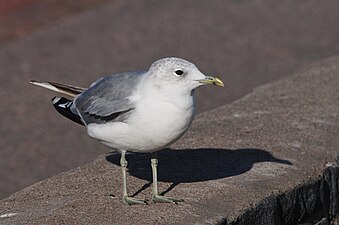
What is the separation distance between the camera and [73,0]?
1213cm

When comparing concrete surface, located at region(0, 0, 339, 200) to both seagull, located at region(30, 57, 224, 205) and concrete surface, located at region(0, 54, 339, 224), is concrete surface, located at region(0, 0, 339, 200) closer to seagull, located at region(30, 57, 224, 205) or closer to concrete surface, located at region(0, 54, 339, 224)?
concrete surface, located at region(0, 54, 339, 224)

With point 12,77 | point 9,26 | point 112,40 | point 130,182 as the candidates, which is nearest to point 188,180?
point 130,182

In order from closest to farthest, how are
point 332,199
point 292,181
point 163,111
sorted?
point 163,111 < point 292,181 < point 332,199

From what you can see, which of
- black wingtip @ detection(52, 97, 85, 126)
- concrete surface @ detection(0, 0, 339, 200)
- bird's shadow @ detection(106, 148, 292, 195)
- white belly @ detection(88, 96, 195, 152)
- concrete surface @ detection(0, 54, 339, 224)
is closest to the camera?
white belly @ detection(88, 96, 195, 152)

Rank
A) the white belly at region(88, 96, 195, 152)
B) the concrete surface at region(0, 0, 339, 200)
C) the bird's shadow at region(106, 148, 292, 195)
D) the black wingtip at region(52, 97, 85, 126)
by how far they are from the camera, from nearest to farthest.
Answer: the white belly at region(88, 96, 195, 152), the black wingtip at region(52, 97, 85, 126), the bird's shadow at region(106, 148, 292, 195), the concrete surface at region(0, 0, 339, 200)

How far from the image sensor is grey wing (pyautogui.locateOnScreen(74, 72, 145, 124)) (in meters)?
4.76

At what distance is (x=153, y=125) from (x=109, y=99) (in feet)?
1.25

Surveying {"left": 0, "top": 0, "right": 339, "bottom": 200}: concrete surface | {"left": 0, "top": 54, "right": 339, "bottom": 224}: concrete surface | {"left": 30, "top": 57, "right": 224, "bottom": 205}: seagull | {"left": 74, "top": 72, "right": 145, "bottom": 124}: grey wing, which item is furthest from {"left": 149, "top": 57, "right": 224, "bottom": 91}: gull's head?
{"left": 0, "top": 0, "right": 339, "bottom": 200}: concrete surface

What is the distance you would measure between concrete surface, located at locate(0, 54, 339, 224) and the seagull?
216mm

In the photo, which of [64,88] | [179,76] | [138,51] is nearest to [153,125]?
[179,76]

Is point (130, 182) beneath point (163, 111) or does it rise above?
beneath

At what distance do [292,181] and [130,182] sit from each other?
888 mm

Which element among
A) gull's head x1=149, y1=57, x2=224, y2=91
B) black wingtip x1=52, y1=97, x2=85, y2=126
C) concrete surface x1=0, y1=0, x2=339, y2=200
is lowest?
concrete surface x1=0, y1=0, x2=339, y2=200

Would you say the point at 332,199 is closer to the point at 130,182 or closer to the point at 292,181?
the point at 292,181
